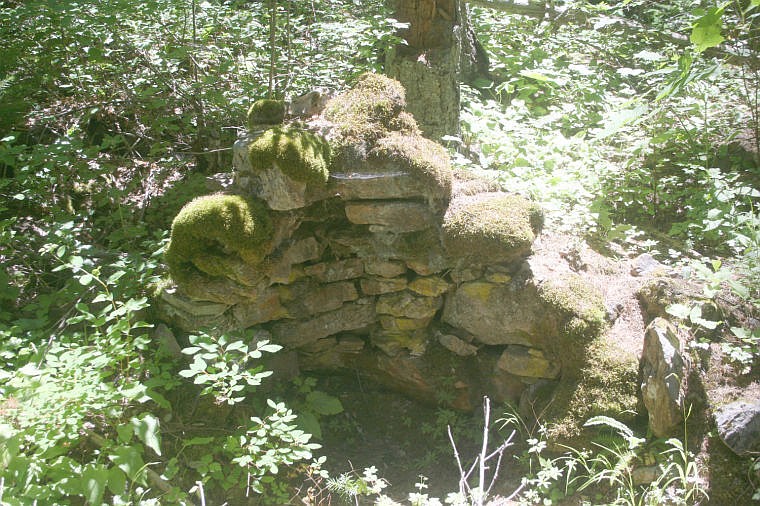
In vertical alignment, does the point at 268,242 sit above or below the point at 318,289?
above

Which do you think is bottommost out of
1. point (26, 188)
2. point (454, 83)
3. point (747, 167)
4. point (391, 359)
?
point (391, 359)

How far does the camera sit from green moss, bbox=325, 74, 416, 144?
3811mm

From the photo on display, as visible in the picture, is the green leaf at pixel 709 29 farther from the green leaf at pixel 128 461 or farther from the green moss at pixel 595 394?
the green leaf at pixel 128 461

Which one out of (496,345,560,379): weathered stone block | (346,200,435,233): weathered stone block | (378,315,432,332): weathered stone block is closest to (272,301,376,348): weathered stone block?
(378,315,432,332): weathered stone block

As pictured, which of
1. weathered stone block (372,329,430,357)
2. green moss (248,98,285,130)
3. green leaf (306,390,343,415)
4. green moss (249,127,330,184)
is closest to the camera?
green moss (249,127,330,184)

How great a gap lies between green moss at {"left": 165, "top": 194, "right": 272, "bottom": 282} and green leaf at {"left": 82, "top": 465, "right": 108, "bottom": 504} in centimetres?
145

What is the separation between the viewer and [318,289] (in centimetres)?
412

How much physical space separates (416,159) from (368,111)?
59cm

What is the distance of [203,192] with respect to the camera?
15.3ft

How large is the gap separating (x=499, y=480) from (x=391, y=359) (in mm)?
1315

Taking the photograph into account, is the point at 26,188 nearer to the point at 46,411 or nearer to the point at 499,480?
the point at 46,411

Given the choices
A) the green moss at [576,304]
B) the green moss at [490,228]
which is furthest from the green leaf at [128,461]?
the green moss at [576,304]

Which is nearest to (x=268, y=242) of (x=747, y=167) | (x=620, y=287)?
(x=620, y=287)

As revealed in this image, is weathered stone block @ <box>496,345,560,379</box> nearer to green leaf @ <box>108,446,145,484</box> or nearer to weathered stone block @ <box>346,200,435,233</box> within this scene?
weathered stone block @ <box>346,200,435,233</box>
